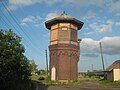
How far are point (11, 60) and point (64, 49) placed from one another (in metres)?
31.1

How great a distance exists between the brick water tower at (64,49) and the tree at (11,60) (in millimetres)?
25284

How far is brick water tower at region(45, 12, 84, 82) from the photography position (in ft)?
173

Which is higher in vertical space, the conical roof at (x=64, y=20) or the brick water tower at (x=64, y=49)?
the conical roof at (x=64, y=20)

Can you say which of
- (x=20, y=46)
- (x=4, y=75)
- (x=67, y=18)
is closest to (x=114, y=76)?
(x=67, y=18)

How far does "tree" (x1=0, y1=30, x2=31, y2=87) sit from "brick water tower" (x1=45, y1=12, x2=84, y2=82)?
25.3 m

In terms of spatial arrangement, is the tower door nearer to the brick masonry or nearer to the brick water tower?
the brick water tower

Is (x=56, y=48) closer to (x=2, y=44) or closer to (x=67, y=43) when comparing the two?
(x=67, y=43)

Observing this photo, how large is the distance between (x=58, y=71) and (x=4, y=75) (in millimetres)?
31286

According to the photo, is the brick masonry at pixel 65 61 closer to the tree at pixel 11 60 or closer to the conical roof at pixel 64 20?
the conical roof at pixel 64 20

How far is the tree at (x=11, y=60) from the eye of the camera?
21.6m

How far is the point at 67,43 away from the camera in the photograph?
53.0 meters

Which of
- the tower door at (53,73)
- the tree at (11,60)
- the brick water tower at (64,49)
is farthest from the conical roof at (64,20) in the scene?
the tree at (11,60)

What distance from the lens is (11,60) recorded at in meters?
22.4

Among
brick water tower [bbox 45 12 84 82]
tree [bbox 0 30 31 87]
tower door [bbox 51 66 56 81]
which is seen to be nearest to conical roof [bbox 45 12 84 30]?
brick water tower [bbox 45 12 84 82]
